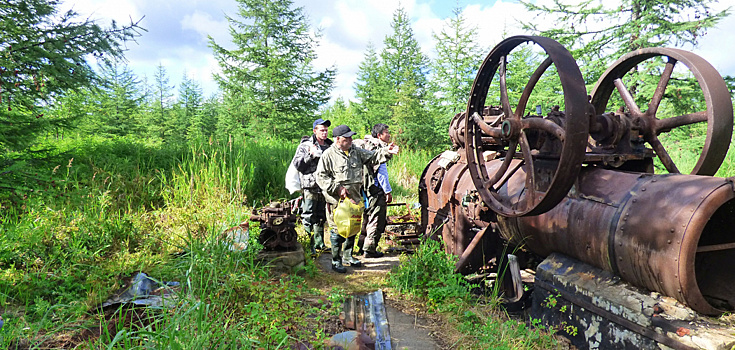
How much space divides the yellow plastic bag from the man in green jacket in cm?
10

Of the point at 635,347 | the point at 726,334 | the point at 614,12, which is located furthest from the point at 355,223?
the point at 614,12

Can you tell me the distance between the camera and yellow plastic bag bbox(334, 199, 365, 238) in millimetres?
4930

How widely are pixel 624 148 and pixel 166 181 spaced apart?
6.55 metres

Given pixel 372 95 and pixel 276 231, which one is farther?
pixel 372 95

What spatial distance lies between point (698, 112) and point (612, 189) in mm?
1002

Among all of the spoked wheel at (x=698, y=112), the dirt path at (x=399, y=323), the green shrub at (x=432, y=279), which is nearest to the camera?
the spoked wheel at (x=698, y=112)

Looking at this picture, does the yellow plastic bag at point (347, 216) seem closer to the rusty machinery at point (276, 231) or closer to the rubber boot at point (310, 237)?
the rusty machinery at point (276, 231)

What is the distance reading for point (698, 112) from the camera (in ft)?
10.1

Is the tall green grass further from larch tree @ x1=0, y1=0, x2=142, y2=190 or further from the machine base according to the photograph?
the machine base

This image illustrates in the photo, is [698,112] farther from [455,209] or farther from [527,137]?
[455,209]

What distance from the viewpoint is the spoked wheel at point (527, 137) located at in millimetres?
2553

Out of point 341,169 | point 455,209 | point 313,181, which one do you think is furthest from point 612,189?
point 313,181

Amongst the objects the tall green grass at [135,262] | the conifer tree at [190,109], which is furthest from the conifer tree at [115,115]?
the tall green grass at [135,262]

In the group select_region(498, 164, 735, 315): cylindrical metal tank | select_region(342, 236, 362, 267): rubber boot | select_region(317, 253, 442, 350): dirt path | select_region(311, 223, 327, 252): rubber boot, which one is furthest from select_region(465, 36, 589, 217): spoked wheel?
select_region(311, 223, 327, 252): rubber boot
